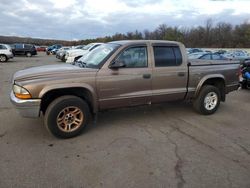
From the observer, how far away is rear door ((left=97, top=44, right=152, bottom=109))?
4773 millimetres

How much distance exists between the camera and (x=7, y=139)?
4484mm

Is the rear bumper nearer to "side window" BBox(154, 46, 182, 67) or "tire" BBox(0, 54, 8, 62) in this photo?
"side window" BBox(154, 46, 182, 67)

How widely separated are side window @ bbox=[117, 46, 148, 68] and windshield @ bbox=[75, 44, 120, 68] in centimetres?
25

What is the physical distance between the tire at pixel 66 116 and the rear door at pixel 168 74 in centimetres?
164

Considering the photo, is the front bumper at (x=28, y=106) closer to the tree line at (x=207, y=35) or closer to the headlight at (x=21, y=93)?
the headlight at (x=21, y=93)

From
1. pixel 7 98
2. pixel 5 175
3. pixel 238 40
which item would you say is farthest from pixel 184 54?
pixel 238 40

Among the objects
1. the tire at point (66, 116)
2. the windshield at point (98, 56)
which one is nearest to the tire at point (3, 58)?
the windshield at point (98, 56)

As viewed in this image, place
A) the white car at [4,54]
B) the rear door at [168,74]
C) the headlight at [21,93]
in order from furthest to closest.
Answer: the white car at [4,54] < the rear door at [168,74] < the headlight at [21,93]

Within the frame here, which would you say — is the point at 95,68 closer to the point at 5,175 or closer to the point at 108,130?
the point at 108,130

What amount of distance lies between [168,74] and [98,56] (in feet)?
5.25

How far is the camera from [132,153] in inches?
159

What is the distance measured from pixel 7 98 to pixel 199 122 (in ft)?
19.3

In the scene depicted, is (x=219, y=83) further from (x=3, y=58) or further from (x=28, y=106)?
(x=3, y=58)

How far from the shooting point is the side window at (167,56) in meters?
5.37
